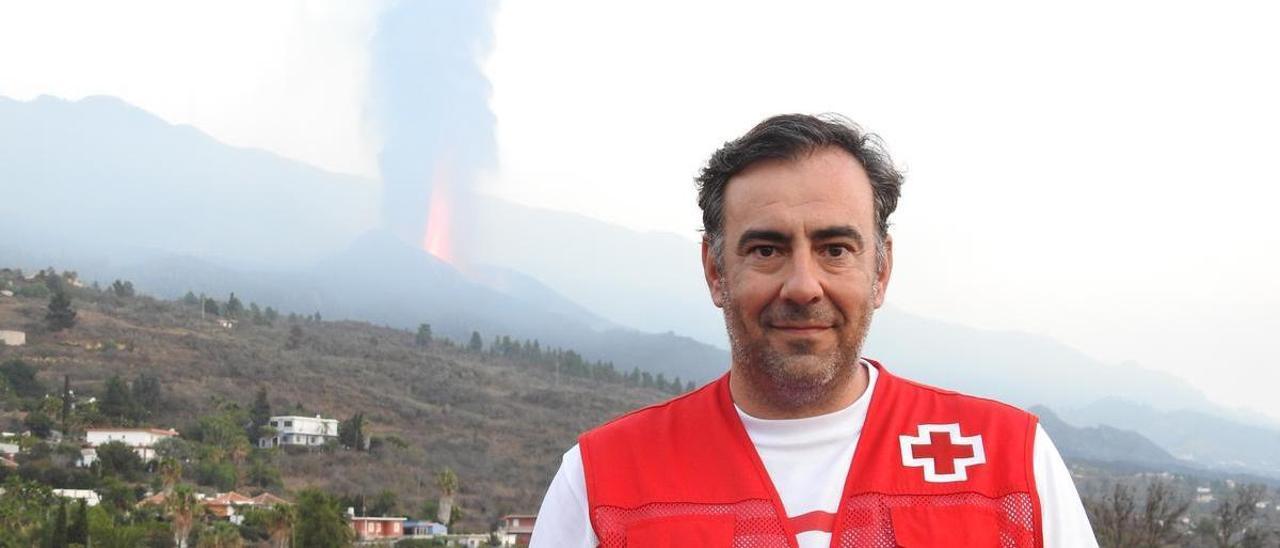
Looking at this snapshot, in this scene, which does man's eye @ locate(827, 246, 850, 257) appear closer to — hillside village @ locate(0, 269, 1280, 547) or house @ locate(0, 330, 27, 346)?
hillside village @ locate(0, 269, 1280, 547)

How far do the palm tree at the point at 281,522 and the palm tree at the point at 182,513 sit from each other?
2.63m

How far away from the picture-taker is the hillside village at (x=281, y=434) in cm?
4594

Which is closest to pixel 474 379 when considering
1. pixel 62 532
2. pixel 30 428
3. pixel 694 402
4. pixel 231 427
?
pixel 231 427

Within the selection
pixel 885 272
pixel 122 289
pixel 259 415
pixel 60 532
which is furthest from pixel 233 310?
pixel 885 272

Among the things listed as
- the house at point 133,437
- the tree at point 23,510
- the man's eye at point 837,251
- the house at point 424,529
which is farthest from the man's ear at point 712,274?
the house at point 133,437

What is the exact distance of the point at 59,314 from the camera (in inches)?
3757

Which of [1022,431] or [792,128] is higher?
[792,128]

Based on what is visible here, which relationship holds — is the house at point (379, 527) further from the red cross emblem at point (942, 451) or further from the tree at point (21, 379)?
the red cross emblem at point (942, 451)

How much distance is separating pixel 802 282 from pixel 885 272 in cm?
41

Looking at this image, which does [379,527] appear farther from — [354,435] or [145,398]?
[145,398]

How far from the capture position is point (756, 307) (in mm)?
2969

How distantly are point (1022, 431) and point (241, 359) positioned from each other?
104 meters

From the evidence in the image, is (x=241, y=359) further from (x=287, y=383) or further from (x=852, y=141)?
(x=852, y=141)

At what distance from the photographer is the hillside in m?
75.7
